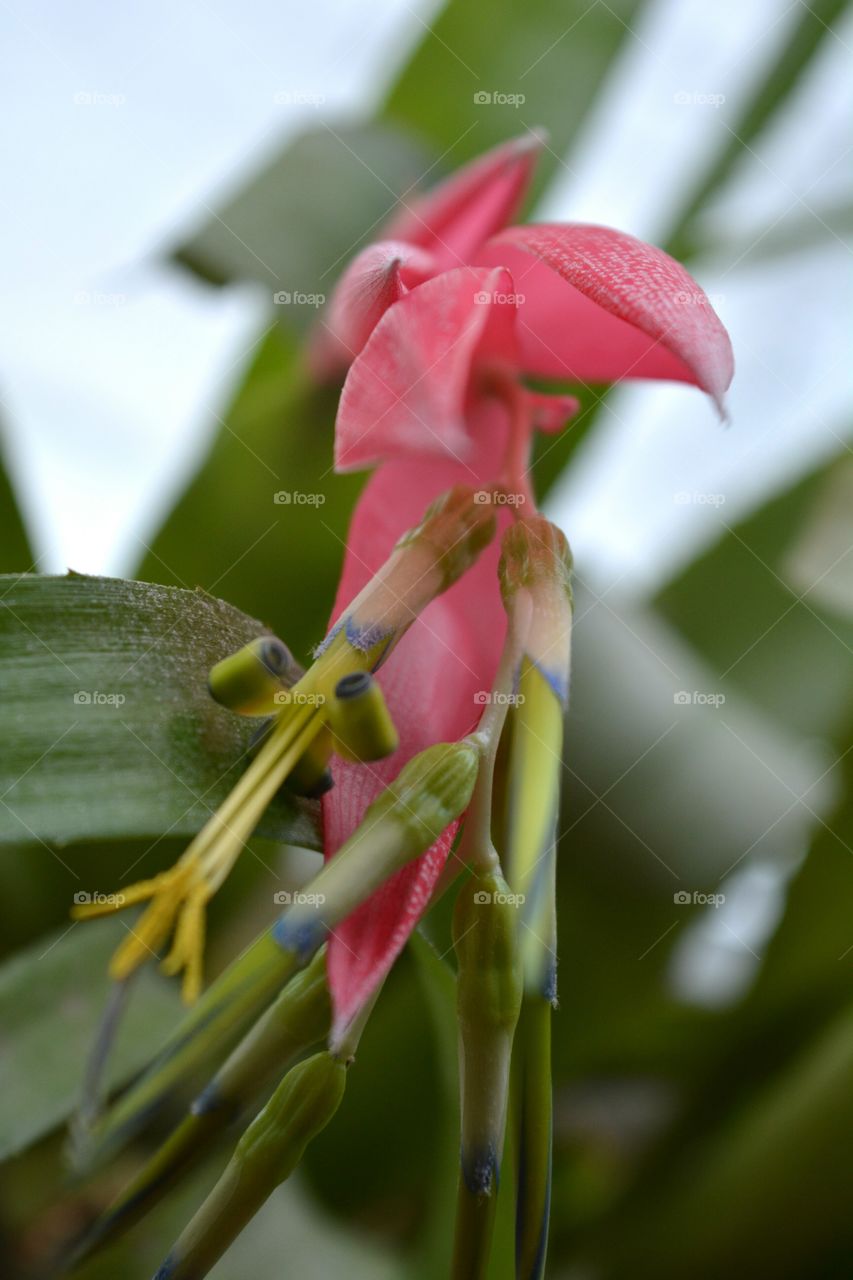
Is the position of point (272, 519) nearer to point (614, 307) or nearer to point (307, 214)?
point (307, 214)

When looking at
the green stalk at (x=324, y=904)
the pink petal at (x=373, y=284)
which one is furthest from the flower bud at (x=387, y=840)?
the pink petal at (x=373, y=284)

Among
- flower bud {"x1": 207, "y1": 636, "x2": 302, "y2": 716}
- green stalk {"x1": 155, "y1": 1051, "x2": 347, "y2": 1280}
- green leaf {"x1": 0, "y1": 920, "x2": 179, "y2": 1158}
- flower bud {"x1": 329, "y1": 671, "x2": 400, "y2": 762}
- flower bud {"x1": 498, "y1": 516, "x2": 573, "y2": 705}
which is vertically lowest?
green leaf {"x1": 0, "y1": 920, "x2": 179, "y2": 1158}

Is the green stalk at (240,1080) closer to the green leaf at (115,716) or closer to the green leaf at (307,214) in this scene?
the green leaf at (115,716)

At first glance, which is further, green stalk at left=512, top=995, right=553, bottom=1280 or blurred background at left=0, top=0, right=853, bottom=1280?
blurred background at left=0, top=0, right=853, bottom=1280

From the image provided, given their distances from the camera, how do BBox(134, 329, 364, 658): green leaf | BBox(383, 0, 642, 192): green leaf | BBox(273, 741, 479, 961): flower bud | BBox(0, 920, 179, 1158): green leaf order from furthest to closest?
BBox(383, 0, 642, 192): green leaf
BBox(134, 329, 364, 658): green leaf
BBox(0, 920, 179, 1158): green leaf
BBox(273, 741, 479, 961): flower bud

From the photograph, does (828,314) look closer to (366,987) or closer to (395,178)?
(395,178)

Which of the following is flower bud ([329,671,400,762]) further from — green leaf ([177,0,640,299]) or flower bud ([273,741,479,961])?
green leaf ([177,0,640,299])

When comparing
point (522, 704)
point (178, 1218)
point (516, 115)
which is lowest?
point (178, 1218)

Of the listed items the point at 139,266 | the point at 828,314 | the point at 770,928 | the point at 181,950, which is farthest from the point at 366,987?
the point at 828,314

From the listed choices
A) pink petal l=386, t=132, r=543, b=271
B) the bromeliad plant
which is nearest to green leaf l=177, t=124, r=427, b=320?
pink petal l=386, t=132, r=543, b=271
